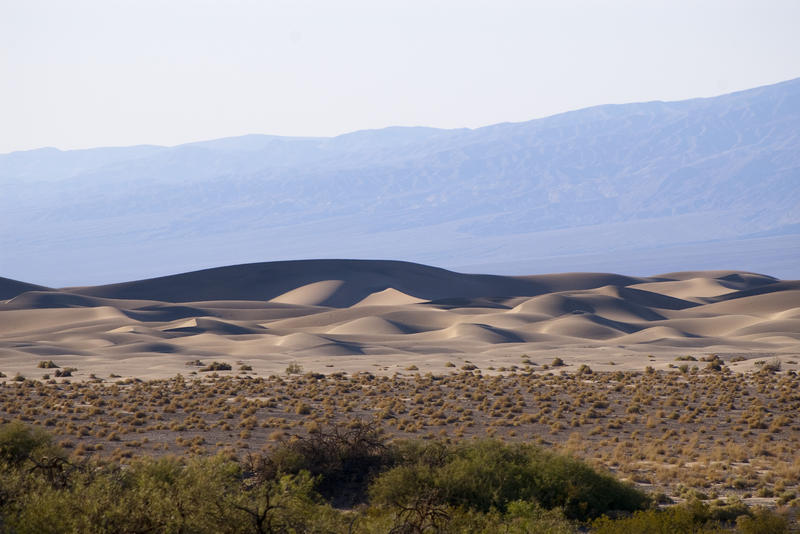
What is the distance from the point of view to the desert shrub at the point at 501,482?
13562 mm

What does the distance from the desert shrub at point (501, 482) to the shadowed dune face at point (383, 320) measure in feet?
86.0

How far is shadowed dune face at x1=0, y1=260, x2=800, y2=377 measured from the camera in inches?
1907

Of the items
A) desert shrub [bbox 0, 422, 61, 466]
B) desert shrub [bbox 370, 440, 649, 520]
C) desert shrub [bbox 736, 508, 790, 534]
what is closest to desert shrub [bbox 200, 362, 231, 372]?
desert shrub [bbox 0, 422, 61, 466]

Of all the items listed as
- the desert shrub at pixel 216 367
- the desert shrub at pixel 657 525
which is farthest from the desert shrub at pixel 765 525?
the desert shrub at pixel 216 367

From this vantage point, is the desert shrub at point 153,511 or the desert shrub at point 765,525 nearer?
the desert shrub at point 153,511

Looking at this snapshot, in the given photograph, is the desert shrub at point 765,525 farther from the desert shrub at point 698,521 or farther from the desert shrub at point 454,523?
the desert shrub at point 454,523

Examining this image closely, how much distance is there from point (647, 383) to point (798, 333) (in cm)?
2988

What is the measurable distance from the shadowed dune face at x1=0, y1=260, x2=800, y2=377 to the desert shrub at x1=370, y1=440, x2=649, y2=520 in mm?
26218

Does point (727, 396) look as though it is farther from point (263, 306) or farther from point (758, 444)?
point (263, 306)

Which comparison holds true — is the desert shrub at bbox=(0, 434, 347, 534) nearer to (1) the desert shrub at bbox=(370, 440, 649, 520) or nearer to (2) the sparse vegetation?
(2) the sparse vegetation

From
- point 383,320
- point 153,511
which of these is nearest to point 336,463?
point 153,511

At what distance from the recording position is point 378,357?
48.0 meters

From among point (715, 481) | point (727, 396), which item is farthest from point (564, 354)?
point (715, 481)

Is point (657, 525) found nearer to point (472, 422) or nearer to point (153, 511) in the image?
point (153, 511)
